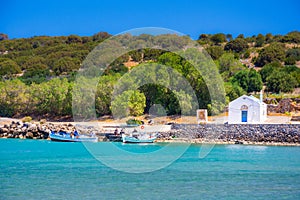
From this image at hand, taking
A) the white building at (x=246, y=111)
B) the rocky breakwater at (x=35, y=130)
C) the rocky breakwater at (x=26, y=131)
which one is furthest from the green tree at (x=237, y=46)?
the white building at (x=246, y=111)

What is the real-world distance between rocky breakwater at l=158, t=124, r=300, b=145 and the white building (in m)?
2.36

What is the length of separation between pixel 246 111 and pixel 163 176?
2263 cm

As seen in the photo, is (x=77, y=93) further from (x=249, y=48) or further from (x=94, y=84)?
(x=249, y=48)

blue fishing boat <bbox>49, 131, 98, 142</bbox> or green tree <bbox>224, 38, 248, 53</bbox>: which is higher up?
green tree <bbox>224, 38, 248, 53</bbox>

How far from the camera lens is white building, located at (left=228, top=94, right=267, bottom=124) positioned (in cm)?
5006

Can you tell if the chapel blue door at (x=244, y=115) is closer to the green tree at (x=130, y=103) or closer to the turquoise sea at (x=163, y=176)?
the turquoise sea at (x=163, y=176)

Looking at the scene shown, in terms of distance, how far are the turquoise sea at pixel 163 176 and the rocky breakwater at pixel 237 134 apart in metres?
2.86

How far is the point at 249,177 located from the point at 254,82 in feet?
146

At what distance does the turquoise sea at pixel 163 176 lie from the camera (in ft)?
81.2

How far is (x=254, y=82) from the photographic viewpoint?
72.3m

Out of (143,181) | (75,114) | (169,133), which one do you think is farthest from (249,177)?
(75,114)

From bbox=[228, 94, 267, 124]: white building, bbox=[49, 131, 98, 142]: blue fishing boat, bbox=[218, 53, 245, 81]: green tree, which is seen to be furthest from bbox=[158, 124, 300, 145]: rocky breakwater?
bbox=[218, 53, 245, 81]: green tree

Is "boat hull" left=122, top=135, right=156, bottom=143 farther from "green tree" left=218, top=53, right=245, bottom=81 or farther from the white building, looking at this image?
"green tree" left=218, top=53, right=245, bottom=81

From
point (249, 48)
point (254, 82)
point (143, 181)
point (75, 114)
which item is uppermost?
point (249, 48)
